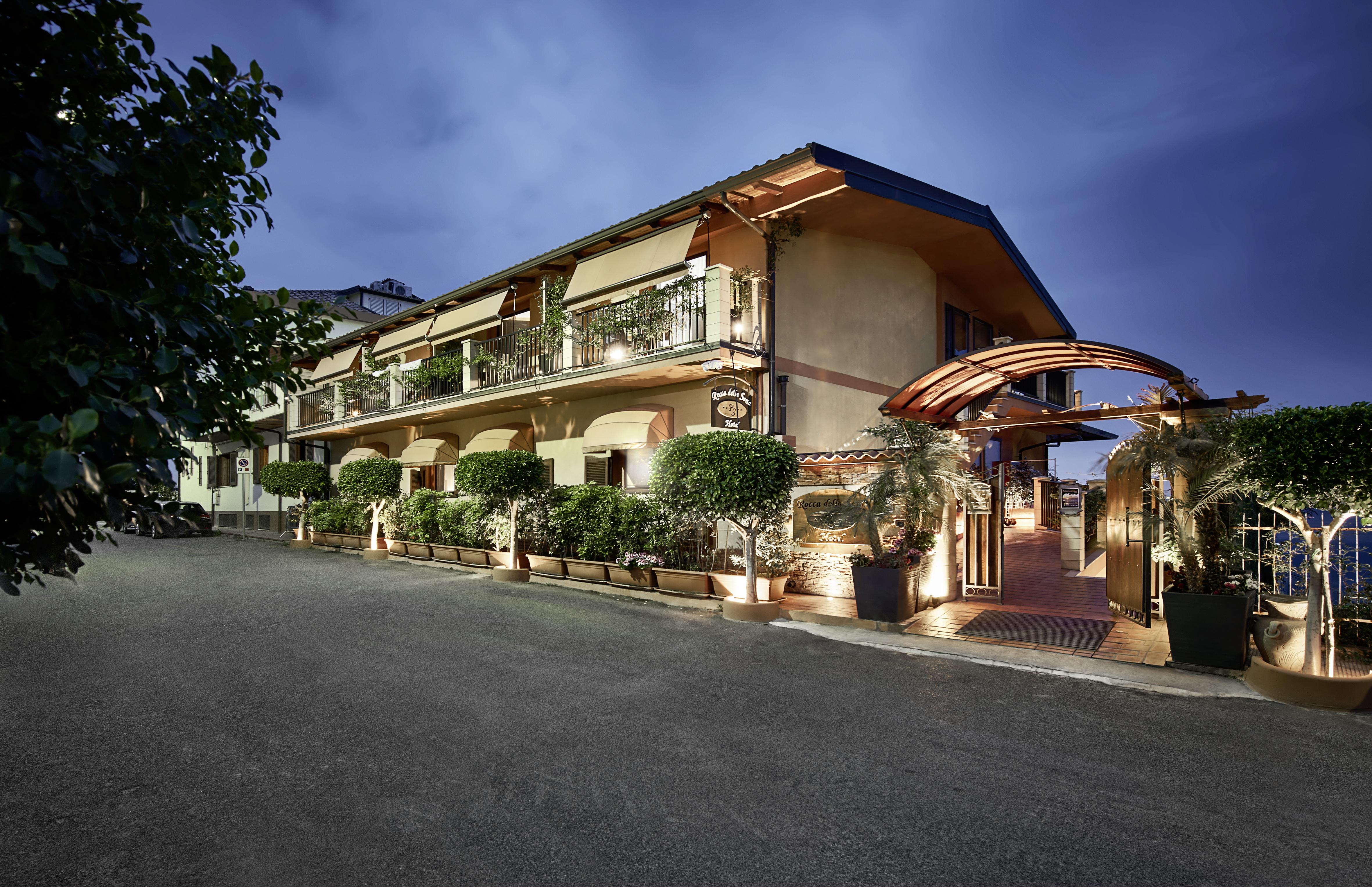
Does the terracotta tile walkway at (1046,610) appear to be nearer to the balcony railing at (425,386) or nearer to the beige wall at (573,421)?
the beige wall at (573,421)

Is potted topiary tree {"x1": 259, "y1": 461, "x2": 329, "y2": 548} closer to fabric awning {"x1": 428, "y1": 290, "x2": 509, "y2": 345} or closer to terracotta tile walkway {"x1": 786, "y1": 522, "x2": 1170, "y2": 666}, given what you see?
fabric awning {"x1": 428, "y1": 290, "x2": 509, "y2": 345}

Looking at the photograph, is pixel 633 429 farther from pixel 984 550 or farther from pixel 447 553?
pixel 984 550

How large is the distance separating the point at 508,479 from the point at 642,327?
4.08m

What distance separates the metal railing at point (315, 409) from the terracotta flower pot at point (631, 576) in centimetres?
1694

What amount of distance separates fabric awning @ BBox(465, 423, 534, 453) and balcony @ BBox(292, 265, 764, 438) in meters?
0.66

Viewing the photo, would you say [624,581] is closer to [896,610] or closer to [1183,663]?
[896,610]

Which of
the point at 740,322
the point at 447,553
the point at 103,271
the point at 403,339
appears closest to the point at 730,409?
the point at 740,322

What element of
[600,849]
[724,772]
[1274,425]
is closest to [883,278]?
[1274,425]

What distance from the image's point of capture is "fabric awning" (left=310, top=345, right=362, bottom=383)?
983 inches

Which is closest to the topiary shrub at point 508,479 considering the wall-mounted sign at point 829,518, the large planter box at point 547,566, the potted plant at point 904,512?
the large planter box at point 547,566

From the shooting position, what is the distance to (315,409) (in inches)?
1048

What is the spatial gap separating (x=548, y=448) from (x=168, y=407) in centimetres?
1558

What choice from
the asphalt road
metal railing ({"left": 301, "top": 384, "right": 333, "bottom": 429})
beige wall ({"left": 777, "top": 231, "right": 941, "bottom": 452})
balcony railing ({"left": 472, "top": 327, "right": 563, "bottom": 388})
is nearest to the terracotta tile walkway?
the asphalt road

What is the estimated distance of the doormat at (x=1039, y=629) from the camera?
8391 millimetres
